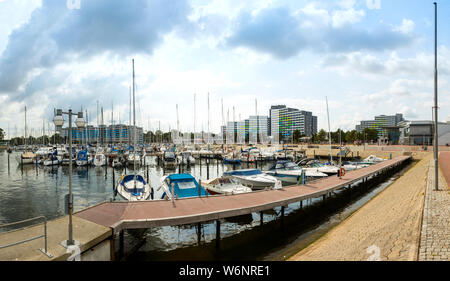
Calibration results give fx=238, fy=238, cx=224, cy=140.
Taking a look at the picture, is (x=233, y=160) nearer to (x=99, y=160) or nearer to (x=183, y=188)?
(x=99, y=160)

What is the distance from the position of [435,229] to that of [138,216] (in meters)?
12.9

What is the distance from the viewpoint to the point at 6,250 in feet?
24.9

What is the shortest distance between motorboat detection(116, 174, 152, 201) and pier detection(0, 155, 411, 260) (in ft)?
20.6

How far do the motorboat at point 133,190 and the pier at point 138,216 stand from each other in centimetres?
628

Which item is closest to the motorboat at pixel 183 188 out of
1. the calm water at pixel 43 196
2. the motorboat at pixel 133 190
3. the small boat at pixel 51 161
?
the motorboat at pixel 133 190

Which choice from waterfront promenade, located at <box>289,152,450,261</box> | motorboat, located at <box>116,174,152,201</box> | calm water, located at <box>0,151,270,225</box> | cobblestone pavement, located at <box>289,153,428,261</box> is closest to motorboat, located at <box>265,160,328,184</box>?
waterfront promenade, located at <box>289,152,450,261</box>

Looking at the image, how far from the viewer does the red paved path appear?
35.3ft

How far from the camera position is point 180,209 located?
490 inches

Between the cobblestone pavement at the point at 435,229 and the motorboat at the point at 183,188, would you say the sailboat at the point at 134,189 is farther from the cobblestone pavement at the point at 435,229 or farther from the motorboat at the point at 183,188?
the cobblestone pavement at the point at 435,229

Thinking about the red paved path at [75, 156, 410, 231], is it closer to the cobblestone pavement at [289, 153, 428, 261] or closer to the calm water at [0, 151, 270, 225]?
the cobblestone pavement at [289, 153, 428, 261]

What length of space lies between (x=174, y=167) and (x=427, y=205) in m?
45.9

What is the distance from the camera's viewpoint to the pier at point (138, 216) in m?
8.33

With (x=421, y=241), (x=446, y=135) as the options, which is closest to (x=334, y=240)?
(x=421, y=241)

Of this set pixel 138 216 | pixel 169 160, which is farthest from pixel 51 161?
pixel 138 216
